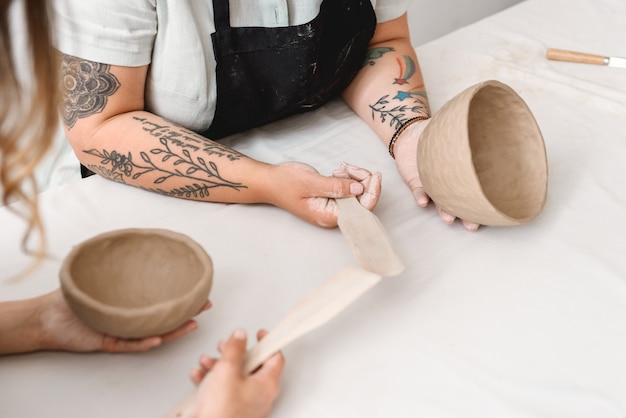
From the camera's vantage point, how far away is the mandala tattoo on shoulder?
0.98m

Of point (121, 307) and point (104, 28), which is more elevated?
point (104, 28)

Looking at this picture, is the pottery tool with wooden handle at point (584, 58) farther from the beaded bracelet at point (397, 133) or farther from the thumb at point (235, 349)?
the thumb at point (235, 349)

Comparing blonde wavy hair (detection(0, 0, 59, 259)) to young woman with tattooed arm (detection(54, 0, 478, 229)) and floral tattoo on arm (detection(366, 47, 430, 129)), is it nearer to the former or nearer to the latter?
young woman with tattooed arm (detection(54, 0, 478, 229))

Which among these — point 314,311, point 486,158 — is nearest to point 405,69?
point 486,158

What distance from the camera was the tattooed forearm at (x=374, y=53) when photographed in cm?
128

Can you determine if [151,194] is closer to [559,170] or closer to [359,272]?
[359,272]

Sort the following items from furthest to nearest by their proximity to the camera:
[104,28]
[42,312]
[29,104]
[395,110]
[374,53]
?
[374,53], [395,110], [104,28], [42,312], [29,104]

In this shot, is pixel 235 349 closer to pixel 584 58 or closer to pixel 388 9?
pixel 388 9

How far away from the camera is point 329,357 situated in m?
0.78

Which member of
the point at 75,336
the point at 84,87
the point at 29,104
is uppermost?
the point at 29,104

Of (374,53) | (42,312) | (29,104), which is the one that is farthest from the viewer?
(374,53)

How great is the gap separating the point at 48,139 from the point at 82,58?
0.34m

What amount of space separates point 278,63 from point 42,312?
530mm

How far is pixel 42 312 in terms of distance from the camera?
0.78 meters
